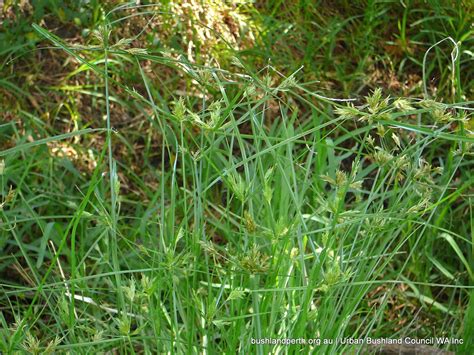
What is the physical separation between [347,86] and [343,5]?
1.42ft

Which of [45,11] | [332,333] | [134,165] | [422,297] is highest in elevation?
[45,11]

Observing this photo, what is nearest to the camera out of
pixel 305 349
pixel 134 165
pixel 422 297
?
pixel 305 349

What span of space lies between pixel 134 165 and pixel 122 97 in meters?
0.28

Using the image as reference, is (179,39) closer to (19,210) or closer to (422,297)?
(19,210)

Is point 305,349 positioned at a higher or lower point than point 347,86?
higher

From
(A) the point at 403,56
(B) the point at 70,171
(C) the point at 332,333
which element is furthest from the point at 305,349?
(A) the point at 403,56

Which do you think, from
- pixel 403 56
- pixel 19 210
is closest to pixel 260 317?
pixel 19 210

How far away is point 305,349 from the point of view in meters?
1.50

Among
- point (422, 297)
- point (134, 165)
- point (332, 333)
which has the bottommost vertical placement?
point (422, 297)

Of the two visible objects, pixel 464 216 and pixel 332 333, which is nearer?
pixel 332 333

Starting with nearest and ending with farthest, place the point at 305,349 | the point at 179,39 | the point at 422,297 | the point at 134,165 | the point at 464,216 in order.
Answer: the point at 305,349 < the point at 422,297 < the point at 464,216 < the point at 134,165 < the point at 179,39

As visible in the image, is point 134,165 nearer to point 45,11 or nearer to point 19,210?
point 19,210

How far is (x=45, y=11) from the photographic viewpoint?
3.28m

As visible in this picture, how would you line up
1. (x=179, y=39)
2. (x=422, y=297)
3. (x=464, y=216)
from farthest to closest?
1. (x=179, y=39)
2. (x=464, y=216)
3. (x=422, y=297)
